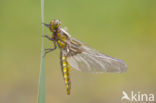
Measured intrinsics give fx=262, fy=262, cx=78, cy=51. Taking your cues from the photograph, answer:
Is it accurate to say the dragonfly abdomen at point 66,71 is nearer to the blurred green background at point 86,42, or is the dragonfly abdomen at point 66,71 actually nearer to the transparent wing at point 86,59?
the transparent wing at point 86,59

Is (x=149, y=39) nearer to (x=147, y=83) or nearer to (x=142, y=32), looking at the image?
(x=142, y=32)

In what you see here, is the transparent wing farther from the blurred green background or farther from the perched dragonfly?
the blurred green background

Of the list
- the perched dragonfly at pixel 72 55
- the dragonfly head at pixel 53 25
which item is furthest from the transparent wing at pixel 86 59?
the dragonfly head at pixel 53 25

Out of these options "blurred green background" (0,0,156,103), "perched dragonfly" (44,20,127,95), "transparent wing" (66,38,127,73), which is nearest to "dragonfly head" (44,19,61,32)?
"perched dragonfly" (44,20,127,95)

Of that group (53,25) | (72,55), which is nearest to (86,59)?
(72,55)

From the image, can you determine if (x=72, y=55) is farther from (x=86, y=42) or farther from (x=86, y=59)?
(x=86, y=42)
